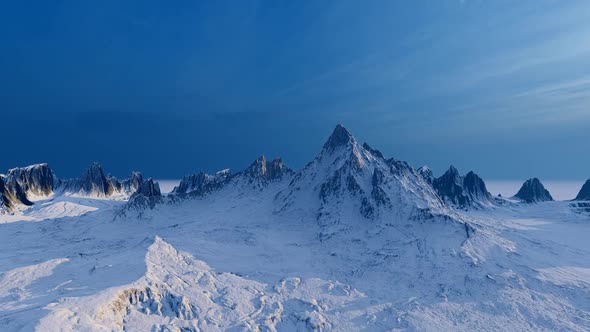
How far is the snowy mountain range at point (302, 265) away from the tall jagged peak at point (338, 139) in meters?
0.58

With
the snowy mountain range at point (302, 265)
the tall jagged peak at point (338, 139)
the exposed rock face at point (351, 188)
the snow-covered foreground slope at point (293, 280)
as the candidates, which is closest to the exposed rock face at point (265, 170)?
the snowy mountain range at point (302, 265)

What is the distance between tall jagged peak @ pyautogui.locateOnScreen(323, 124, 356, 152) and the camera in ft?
537

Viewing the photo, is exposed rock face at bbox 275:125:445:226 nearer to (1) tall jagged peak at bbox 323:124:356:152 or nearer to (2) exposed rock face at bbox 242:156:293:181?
(1) tall jagged peak at bbox 323:124:356:152

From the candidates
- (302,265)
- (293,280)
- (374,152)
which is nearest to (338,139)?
(374,152)

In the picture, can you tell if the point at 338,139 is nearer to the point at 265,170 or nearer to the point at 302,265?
the point at 265,170

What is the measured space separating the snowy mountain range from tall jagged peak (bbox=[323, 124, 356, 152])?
1.90ft

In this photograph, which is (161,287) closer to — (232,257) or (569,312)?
(232,257)

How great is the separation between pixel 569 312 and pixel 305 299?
2255 inches

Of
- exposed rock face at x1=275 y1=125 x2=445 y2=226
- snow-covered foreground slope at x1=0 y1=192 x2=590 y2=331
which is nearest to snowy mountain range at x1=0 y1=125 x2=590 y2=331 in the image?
snow-covered foreground slope at x1=0 y1=192 x2=590 y2=331

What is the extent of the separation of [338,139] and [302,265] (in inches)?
2893

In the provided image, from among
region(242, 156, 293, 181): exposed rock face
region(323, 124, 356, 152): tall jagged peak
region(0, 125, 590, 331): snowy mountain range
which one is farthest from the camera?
region(242, 156, 293, 181): exposed rock face

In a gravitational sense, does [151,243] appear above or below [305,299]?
above

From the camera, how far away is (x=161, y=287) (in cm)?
7944

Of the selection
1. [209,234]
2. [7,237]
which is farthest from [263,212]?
[7,237]
